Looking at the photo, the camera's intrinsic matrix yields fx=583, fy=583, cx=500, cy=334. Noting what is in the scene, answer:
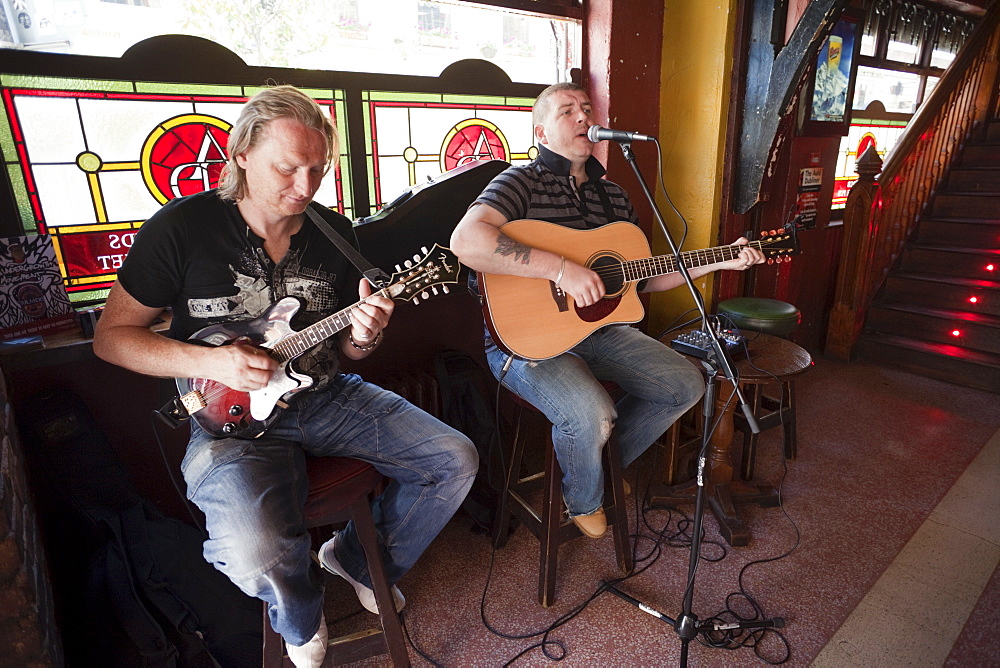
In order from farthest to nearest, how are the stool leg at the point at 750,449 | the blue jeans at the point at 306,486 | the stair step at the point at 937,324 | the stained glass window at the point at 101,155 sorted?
the stair step at the point at 937,324, the stool leg at the point at 750,449, the stained glass window at the point at 101,155, the blue jeans at the point at 306,486

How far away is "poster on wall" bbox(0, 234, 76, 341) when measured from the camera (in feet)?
4.82

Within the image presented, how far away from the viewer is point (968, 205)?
393 cm

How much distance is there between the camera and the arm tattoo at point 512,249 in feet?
5.62

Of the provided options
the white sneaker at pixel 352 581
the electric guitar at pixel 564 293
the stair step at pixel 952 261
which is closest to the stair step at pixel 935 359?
the stair step at pixel 952 261

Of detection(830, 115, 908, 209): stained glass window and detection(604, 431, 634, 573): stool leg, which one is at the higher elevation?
detection(830, 115, 908, 209): stained glass window

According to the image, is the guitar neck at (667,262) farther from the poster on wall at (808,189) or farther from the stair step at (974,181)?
the stair step at (974,181)

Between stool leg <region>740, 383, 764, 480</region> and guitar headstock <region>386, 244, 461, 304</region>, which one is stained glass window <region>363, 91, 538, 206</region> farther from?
stool leg <region>740, 383, 764, 480</region>

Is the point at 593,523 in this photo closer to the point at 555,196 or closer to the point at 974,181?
the point at 555,196

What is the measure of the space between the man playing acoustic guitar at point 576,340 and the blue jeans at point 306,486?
326 mm

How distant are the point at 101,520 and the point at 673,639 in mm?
1550

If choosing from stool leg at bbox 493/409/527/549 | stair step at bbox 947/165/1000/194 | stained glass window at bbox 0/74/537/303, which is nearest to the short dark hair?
stained glass window at bbox 0/74/537/303

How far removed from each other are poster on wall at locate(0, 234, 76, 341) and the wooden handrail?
3753 mm

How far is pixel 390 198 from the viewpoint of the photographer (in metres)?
2.24

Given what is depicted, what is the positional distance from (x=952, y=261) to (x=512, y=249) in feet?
11.5
